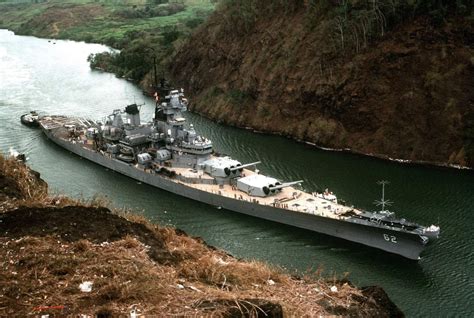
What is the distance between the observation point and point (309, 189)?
50438mm

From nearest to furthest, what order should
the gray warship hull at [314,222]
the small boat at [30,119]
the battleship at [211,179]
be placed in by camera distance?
the gray warship hull at [314,222] < the battleship at [211,179] < the small boat at [30,119]

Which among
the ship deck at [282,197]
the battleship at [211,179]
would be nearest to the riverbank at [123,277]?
the battleship at [211,179]

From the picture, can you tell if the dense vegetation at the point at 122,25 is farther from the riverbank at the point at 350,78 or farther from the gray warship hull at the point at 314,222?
the gray warship hull at the point at 314,222

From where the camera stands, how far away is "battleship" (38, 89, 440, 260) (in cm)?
3981

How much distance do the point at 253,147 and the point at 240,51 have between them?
83.7 ft

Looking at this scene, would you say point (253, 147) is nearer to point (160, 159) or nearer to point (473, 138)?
point (160, 159)

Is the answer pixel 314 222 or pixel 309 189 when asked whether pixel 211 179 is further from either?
pixel 314 222

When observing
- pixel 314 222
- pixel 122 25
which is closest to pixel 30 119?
pixel 314 222

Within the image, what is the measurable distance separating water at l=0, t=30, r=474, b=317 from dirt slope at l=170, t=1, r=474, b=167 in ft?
10.2

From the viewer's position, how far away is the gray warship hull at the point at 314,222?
38.2 meters

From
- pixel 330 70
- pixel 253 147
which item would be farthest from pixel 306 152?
pixel 330 70

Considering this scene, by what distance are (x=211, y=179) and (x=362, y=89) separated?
26463 millimetres

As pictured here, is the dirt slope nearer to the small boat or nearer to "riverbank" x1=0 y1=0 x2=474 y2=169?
"riverbank" x1=0 y1=0 x2=474 y2=169

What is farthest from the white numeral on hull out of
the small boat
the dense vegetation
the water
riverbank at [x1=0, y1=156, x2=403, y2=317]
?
the dense vegetation
